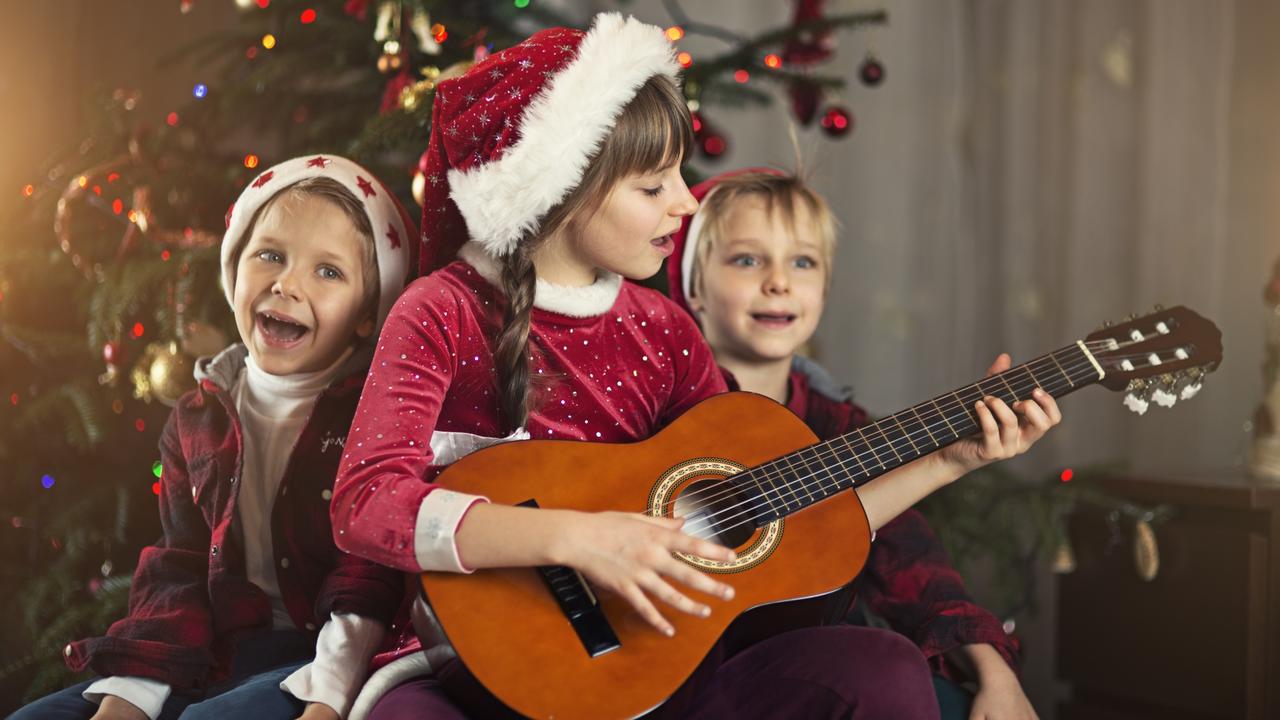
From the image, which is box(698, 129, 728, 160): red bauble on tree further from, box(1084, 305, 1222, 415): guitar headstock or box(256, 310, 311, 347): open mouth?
box(256, 310, 311, 347): open mouth

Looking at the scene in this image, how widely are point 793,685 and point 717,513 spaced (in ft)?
0.68

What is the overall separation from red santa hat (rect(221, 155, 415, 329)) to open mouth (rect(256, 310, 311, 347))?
0.27ft

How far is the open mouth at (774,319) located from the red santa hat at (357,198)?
576mm

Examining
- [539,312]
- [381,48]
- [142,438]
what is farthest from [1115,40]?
[142,438]

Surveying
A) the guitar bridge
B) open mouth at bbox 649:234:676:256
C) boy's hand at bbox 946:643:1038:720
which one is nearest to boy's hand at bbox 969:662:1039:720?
boy's hand at bbox 946:643:1038:720

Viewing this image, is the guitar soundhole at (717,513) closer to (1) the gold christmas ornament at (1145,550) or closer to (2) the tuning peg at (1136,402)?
(2) the tuning peg at (1136,402)

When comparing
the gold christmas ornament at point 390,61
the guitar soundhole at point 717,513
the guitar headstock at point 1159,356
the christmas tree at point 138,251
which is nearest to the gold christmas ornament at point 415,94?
the christmas tree at point 138,251

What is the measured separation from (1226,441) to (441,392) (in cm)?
209

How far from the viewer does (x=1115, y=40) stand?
2.67 m

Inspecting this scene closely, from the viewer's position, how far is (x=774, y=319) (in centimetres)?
161

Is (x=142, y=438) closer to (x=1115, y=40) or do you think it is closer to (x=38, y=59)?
(x=38, y=59)

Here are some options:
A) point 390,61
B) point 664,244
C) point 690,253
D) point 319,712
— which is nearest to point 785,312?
point 690,253

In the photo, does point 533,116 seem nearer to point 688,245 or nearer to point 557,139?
point 557,139

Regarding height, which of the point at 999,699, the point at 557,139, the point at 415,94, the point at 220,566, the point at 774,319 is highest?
the point at 415,94
